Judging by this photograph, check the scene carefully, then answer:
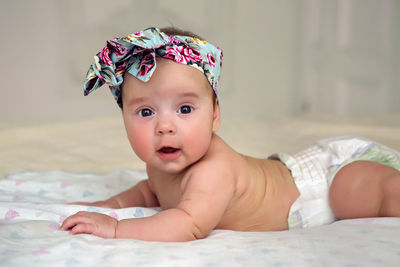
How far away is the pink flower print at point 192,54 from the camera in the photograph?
1.17 metres

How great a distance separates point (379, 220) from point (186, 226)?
0.45 meters

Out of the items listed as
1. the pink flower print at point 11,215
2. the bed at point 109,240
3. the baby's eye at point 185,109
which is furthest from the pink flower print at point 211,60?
the pink flower print at point 11,215

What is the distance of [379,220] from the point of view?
1141mm

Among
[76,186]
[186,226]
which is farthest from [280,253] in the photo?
[76,186]

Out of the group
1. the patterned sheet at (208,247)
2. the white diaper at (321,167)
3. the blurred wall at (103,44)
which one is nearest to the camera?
the patterned sheet at (208,247)

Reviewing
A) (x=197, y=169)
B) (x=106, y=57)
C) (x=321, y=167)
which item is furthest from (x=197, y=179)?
(x=321, y=167)

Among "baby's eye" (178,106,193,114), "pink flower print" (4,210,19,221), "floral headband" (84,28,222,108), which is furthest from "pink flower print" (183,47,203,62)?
"pink flower print" (4,210,19,221)

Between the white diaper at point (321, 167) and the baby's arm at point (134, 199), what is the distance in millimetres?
411

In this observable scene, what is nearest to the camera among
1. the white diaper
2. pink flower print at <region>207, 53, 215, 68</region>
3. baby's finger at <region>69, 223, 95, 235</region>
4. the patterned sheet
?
the patterned sheet

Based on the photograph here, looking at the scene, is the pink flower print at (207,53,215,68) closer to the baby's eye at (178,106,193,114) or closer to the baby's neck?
the baby's eye at (178,106,193,114)

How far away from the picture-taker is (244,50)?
445 cm

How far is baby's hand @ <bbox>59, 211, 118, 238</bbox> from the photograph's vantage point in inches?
39.3

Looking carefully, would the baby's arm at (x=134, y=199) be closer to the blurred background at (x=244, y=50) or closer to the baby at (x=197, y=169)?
the baby at (x=197, y=169)

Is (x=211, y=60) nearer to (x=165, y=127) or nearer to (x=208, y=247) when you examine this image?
(x=165, y=127)
